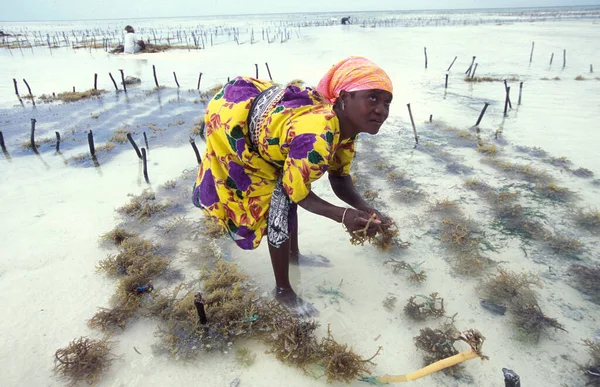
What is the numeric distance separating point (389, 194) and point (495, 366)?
2385 mm

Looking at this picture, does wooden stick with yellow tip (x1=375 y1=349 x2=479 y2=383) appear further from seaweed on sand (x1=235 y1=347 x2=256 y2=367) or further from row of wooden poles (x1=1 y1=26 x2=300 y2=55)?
row of wooden poles (x1=1 y1=26 x2=300 y2=55)

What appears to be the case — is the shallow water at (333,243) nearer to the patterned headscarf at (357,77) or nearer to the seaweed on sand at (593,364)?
the seaweed on sand at (593,364)

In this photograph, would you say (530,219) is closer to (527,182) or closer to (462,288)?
(527,182)

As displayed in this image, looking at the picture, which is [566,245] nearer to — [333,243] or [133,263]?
[333,243]

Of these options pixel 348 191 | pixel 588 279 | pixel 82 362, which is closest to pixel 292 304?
pixel 348 191

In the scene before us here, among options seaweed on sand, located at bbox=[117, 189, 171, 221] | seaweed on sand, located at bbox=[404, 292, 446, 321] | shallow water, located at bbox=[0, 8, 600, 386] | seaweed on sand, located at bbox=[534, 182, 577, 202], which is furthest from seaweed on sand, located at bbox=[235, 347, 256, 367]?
seaweed on sand, located at bbox=[534, 182, 577, 202]

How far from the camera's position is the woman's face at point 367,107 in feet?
5.16

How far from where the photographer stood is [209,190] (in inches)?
85.7

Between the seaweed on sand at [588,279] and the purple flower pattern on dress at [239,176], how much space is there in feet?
9.19

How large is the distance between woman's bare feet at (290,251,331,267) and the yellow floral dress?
85 centimetres

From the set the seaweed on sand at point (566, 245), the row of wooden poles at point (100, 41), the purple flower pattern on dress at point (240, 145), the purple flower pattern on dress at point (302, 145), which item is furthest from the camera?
the row of wooden poles at point (100, 41)

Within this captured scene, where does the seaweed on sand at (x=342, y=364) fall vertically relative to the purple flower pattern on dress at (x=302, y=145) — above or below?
below

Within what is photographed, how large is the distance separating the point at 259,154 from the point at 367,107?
66 cm

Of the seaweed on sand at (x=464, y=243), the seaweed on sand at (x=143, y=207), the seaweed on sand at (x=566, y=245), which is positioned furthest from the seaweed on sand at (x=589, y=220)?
the seaweed on sand at (x=143, y=207)
